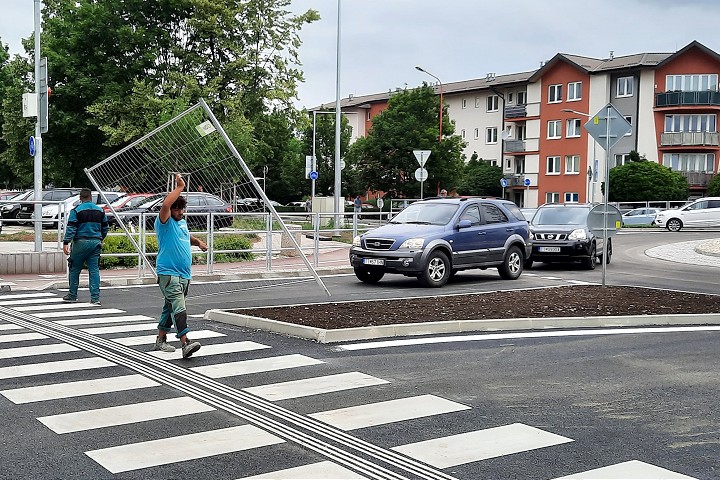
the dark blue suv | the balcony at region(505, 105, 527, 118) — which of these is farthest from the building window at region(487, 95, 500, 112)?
the dark blue suv

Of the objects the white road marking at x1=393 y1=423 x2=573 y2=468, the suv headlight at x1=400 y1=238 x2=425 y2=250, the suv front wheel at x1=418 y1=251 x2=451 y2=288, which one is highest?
the suv headlight at x1=400 y1=238 x2=425 y2=250

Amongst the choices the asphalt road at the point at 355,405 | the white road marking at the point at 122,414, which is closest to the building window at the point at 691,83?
the asphalt road at the point at 355,405

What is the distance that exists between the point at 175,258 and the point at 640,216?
4509cm

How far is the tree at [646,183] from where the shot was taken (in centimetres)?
5628

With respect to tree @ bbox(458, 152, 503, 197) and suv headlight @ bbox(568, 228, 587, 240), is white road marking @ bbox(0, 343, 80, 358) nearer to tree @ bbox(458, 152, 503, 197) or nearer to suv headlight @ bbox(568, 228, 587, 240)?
suv headlight @ bbox(568, 228, 587, 240)

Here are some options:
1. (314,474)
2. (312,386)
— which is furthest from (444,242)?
(314,474)

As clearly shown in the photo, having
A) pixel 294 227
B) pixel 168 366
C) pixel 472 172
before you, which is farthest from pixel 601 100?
pixel 168 366

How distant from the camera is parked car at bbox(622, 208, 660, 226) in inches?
1999

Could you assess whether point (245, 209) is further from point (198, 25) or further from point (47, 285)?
point (198, 25)

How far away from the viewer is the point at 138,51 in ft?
139

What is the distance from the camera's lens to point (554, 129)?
70.1 metres

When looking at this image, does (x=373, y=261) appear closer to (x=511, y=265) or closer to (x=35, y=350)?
(x=511, y=265)

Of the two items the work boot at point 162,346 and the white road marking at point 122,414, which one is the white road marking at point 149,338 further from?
the white road marking at point 122,414

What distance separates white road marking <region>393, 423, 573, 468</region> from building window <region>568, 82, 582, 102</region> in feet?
210
